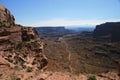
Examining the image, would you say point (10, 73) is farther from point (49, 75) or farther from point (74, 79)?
point (74, 79)

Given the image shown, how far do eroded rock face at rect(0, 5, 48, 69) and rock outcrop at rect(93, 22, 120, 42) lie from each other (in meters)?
77.3

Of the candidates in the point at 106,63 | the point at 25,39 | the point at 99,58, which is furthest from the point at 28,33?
the point at 99,58

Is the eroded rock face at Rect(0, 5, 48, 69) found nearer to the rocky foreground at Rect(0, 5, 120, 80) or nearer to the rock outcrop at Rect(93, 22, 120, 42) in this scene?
the rocky foreground at Rect(0, 5, 120, 80)

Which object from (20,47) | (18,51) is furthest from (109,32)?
(18,51)

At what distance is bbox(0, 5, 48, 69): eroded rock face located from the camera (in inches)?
1077

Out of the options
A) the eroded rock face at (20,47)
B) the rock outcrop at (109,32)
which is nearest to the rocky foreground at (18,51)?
the eroded rock face at (20,47)

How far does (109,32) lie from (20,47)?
104 m

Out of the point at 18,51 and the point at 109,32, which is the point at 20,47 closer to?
the point at 18,51

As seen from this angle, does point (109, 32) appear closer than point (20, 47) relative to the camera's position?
No

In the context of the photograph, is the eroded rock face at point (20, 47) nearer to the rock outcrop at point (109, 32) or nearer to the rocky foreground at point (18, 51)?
the rocky foreground at point (18, 51)

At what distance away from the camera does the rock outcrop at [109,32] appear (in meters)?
110

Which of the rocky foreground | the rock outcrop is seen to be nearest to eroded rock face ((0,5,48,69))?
the rocky foreground

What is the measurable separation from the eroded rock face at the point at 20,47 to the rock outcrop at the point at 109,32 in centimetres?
7726

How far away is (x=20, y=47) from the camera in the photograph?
101 ft
